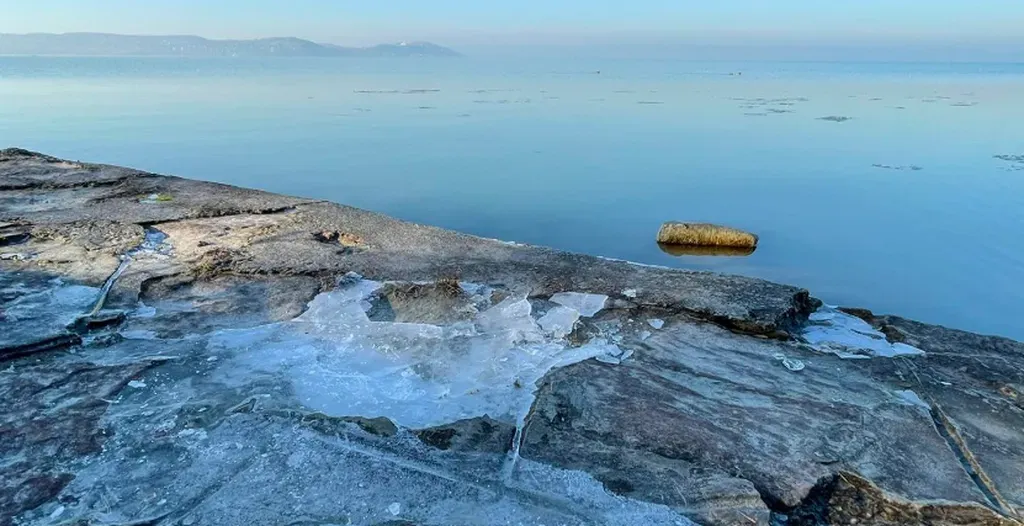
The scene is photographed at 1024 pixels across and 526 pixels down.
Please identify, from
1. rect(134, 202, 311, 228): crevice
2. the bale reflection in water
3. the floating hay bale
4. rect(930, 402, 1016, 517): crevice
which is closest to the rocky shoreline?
rect(930, 402, 1016, 517): crevice

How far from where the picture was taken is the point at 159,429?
122 inches

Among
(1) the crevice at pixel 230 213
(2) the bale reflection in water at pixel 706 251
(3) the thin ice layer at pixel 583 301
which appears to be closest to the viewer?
(3) the thin ice layer at pixel 583 301

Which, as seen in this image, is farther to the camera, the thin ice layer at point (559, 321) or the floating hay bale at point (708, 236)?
the floating hay bale at point (708, 236)

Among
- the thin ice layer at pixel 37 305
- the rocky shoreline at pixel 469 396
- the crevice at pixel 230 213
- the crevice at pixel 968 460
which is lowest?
the crevice at pixel 968 460

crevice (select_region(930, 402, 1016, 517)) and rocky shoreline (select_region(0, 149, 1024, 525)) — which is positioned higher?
rocky shoreline (select_region(0, 149, 1024, 525))

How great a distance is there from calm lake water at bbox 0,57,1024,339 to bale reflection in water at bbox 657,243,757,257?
0.51ft

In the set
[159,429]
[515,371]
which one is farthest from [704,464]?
[159,429]

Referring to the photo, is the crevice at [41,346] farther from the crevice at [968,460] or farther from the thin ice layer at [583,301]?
the crevice at [968,460]

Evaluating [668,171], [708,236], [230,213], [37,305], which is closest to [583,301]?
[37,305]

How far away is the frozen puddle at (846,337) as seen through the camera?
404 centimetres

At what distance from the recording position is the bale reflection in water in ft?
26.8

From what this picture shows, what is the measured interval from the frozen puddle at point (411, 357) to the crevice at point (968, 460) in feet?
5.24

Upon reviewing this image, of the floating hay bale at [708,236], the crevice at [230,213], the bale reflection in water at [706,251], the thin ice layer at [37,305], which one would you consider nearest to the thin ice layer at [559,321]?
the thin ice layer at [37,305]

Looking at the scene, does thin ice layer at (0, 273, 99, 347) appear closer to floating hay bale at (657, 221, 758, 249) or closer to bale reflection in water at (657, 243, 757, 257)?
bale reflection in water at (657, 243, 757, 257)
